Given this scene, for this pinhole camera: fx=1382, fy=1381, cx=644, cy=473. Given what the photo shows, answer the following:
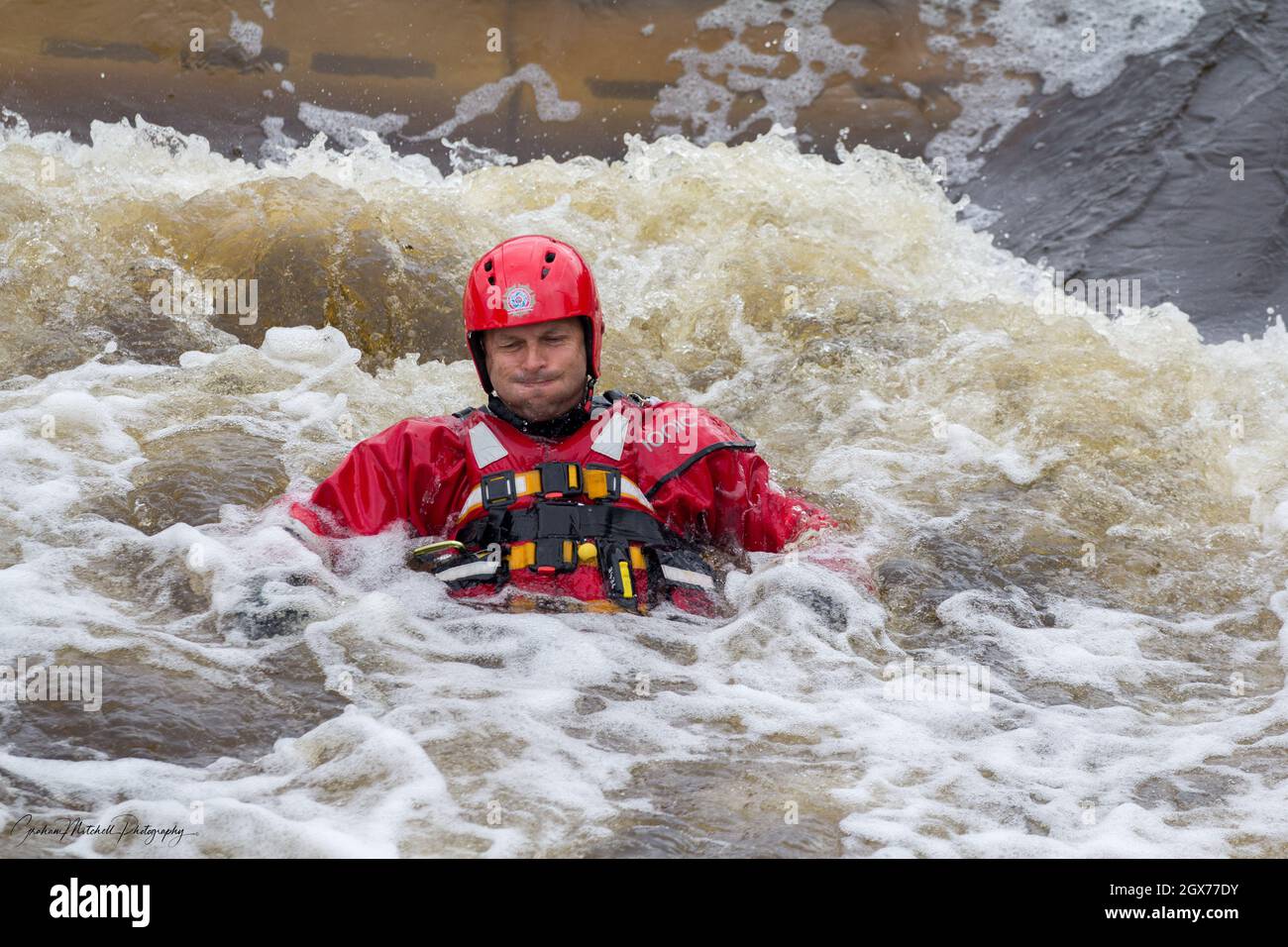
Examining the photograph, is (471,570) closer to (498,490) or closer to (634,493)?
(498,490)

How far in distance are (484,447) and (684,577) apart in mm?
762

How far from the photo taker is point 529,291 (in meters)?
4.32

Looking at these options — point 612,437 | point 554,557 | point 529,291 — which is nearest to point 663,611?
point 554,557

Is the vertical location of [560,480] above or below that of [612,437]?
below

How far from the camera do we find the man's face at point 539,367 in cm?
438

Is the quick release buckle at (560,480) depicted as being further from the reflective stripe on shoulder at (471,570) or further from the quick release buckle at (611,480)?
the reflective stripe on shoulder at (471,570)

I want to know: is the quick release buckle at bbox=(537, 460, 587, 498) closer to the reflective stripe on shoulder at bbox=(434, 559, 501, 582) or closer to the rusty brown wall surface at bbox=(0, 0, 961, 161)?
the reflective stripe on shoulder at bbox=(434, 559, 501, 582)

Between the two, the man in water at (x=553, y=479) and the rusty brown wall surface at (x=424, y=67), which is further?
the rusty brown wall surface at (x=424, y=67)

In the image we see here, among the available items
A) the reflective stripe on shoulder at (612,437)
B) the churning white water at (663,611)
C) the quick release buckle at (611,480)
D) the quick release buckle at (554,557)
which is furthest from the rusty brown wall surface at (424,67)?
the quick release buckle at (554,557)

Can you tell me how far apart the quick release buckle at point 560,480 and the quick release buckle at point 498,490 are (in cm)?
9

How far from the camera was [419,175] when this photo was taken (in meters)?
9.52

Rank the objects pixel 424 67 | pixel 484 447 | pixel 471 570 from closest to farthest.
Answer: pixel 471 570 → pixel 484 447 → pixel 424 67

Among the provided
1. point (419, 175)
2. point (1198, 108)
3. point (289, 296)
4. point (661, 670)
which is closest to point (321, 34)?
point (419, 175)
